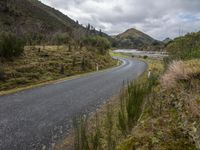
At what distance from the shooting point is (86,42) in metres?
37.4

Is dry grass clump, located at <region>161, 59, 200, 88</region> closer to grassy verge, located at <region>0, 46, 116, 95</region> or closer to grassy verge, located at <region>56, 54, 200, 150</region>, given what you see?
grassy verge, located at <region>56, 54, 200, 150</region>

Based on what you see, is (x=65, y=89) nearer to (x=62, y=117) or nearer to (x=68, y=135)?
(x=62, y=117)

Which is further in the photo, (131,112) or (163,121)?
(131,112)

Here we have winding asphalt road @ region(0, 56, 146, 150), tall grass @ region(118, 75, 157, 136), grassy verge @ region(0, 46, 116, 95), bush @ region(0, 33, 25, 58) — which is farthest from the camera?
bush @ region(0, 33, 25, 58)

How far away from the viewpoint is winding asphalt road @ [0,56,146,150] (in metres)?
6.17

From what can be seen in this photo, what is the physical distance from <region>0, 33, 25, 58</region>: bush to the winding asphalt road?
22.7ft

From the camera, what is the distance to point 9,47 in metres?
19.1

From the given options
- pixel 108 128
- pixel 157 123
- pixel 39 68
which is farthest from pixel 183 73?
pixel 39 68

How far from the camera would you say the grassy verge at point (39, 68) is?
15477mm

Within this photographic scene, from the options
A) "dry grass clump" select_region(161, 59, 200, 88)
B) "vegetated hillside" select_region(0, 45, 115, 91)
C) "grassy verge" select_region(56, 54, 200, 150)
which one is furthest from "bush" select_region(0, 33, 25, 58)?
"dry grass clump" select_region(161, 59, 200, 88)

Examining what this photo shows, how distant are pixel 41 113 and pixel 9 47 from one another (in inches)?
474

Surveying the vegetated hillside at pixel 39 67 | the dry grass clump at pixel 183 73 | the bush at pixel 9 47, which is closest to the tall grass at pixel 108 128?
the dry grass clump at pixel 183 73

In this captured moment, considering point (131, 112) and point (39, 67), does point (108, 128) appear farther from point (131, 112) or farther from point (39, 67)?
point (39, 67)

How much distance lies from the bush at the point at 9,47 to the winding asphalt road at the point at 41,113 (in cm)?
692
